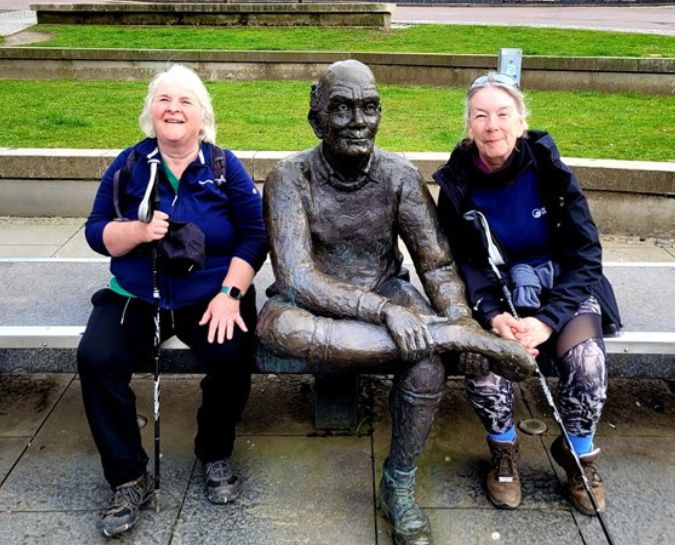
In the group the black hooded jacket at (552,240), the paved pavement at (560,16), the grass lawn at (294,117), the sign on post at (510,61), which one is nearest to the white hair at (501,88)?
the black hooded jacket at (552,240)

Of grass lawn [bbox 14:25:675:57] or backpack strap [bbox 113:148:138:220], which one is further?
grass lawn [bbox 14:25:675:57]

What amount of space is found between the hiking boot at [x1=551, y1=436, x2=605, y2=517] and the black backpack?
6.17ft

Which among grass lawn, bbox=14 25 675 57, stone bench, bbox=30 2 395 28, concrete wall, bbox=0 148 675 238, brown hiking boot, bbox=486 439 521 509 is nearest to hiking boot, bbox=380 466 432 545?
brown hiking boot, bbox=486 439 521 509

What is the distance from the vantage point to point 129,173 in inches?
131

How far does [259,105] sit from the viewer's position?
32.6 feet

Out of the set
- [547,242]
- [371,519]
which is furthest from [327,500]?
[547,242]

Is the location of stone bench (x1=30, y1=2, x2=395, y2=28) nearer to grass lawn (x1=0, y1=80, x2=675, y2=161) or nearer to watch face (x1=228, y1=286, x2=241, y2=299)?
grass lawn (x1=0, y1=80, x2=675, y2=161)

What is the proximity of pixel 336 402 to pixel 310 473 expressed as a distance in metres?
0.40

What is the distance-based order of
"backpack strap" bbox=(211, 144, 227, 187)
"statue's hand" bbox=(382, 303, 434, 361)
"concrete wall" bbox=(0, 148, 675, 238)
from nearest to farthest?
"statue's hand" bbox=(382, 303, 434, 361), "backpack strap" bbox=(211, 144, 227, 187), "concrete wall" bbox=(0, 148, 675, 238)

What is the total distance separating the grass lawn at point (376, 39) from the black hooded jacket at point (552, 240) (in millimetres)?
9655

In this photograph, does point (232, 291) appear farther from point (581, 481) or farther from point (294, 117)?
point (294, 117)

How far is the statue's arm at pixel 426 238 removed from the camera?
3.27 meters

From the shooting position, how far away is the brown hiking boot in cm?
324

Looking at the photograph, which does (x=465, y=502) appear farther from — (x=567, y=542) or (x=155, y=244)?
(x=155, y=244)
